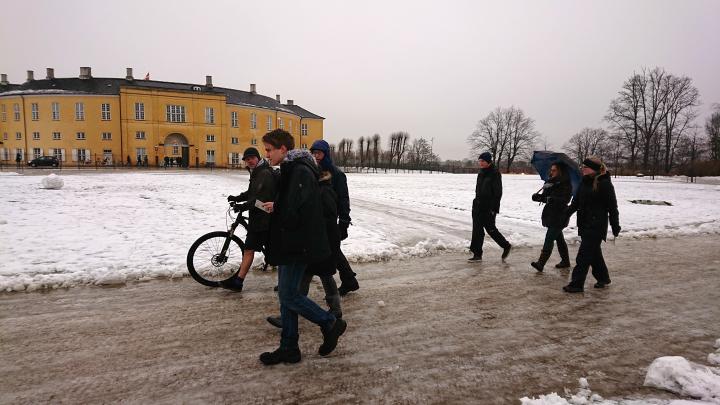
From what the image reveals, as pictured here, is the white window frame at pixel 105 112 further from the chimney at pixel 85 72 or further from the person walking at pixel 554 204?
the person walking at pixel 554 204

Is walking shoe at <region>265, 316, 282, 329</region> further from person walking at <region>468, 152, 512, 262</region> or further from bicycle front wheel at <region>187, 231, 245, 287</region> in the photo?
person walking at <region>468, 152, 512, 262</region>

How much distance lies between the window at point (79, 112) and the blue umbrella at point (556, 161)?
63912 millimetres

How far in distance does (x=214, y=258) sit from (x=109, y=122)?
6016 centimetres

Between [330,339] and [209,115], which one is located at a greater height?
[209,115]

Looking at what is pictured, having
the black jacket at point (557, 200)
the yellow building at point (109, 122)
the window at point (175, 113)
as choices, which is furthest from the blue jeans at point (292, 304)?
the window at point (175, 113)

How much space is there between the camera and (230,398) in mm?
3104

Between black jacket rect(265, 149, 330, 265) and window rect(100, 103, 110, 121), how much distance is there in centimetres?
6322

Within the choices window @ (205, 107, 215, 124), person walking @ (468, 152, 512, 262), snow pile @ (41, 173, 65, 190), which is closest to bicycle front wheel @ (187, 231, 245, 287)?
person walking @ (468, 152, 512, 262)

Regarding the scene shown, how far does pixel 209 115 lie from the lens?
59125mm

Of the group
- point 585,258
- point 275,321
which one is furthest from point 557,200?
point 275,321

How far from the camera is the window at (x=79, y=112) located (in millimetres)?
55375

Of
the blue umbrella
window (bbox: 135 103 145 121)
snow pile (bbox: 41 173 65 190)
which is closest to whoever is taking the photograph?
the blue umbrella

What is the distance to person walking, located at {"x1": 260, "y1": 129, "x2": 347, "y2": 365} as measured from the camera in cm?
351

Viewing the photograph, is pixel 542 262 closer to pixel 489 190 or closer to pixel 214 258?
pixel 489 190
